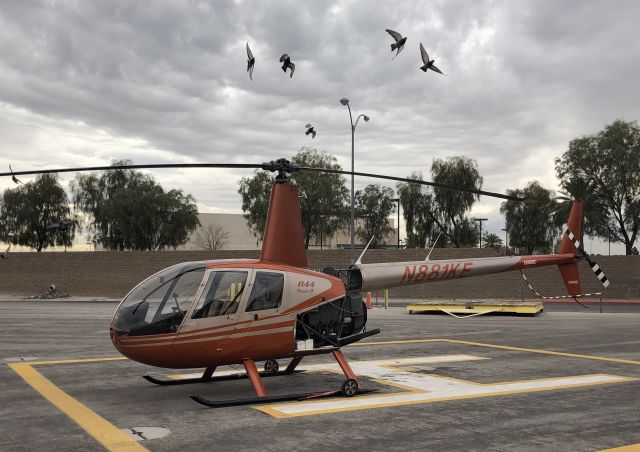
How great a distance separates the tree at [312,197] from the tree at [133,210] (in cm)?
930

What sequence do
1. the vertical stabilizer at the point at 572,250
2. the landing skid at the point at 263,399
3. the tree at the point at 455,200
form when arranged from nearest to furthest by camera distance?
the landing skid at the point at 263,399 → the vertical stabilizer at the point at 572,250 → the tree at the point at 455,200

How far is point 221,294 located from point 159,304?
3.06 feet

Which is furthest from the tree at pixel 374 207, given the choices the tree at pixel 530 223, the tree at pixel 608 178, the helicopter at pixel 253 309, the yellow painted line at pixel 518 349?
the helicopter at pixel 253 309

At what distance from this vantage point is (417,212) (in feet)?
204

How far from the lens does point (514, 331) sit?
21.2 metres

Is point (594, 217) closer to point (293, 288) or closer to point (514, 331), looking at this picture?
point (514, 331)

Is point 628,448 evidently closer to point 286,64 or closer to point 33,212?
point 286,64

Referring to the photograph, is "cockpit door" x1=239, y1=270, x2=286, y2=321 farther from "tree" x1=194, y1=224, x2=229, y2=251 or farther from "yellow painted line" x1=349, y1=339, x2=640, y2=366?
"tree" x1=194, y1=224, x2=229, y2=251

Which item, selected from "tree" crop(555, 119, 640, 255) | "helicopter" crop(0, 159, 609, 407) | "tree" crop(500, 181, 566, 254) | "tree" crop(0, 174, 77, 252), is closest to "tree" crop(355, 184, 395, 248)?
"tree" crop(500, 181, 566, 254)

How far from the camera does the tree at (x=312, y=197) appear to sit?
2457 inches

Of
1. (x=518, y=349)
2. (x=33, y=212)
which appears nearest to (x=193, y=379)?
(x=518, y=349)

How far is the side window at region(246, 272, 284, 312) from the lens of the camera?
9789mm

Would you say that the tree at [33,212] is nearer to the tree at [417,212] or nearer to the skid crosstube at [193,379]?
the tree at [417,212]

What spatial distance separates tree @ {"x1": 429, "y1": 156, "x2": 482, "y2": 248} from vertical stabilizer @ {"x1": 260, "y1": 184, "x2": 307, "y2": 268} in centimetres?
5100
